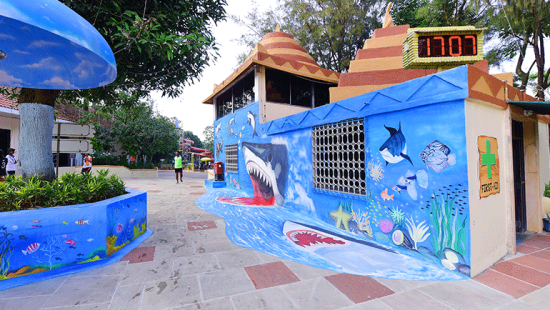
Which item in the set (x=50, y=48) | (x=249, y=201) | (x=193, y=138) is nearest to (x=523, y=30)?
(x=249, y=201)

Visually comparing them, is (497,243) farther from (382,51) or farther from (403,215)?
(382,51)

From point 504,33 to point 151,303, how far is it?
18.4 metres

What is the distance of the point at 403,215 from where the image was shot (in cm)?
373

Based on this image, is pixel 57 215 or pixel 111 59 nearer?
pixel 111 59

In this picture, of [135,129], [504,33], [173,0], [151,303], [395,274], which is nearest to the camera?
[151,303]

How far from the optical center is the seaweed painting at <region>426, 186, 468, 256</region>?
3.08 m

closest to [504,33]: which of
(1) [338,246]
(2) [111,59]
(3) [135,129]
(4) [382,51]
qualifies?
(4) [382,51]

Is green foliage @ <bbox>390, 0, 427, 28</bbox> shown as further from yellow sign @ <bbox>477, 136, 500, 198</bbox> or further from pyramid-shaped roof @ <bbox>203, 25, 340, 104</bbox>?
yellow sign @ <bbox>477, 136, 500, 198</bbox>

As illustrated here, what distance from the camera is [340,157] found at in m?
5.21

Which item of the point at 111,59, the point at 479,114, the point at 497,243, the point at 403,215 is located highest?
the point at 111,59

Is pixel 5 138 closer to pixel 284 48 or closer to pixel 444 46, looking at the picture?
pixel 284 48

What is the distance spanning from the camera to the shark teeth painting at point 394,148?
12.3 ft

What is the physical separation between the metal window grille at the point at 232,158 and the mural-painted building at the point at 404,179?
3313mm

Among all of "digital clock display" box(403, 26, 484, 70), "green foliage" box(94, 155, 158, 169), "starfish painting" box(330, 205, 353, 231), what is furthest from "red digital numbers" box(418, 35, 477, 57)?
"green foliage" box(94, 155, 158, 169)
